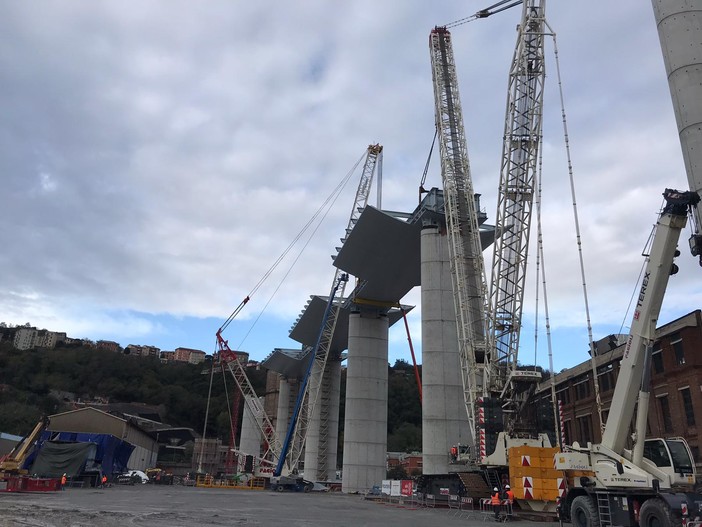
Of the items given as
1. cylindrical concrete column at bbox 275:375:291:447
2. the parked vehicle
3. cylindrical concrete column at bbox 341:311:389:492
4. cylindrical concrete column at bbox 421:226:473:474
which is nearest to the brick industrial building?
cylindrical concrete column at bbox 421:226:473:474

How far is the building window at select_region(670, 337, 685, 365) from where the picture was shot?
35688mm

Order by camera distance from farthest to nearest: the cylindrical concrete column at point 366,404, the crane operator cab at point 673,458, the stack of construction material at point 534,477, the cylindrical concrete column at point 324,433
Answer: the cylindrical concrete column at point 324,433
the cylindrical concrete column at point 366,404
the stack of construction material at point 534,477
the crane operator cab at point 673,458

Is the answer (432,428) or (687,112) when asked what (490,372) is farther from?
(687,112)

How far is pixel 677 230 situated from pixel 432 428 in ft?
91.2

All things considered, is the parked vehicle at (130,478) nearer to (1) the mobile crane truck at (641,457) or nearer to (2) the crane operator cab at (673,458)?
(1) the mobile crane truck at (641,457)

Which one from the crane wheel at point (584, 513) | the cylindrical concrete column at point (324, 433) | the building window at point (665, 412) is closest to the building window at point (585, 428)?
the building window at point (665, 412)

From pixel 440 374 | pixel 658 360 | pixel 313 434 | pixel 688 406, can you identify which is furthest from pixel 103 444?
pixel 688 406

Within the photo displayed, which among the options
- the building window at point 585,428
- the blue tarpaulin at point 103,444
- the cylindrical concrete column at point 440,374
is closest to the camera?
the cylindrical concrete column at point 440,374

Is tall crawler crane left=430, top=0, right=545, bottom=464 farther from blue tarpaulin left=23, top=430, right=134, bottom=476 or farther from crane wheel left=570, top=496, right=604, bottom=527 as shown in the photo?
blue tarpaulin left=23, top=430, right=134, bottom=476

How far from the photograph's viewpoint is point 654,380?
1494 inches

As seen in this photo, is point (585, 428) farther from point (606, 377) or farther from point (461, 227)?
point (461, 227)

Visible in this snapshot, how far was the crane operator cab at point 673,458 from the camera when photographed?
47.5ft

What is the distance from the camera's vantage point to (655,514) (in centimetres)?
1370

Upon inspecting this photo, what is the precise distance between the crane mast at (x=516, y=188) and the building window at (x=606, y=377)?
50.0 ft
